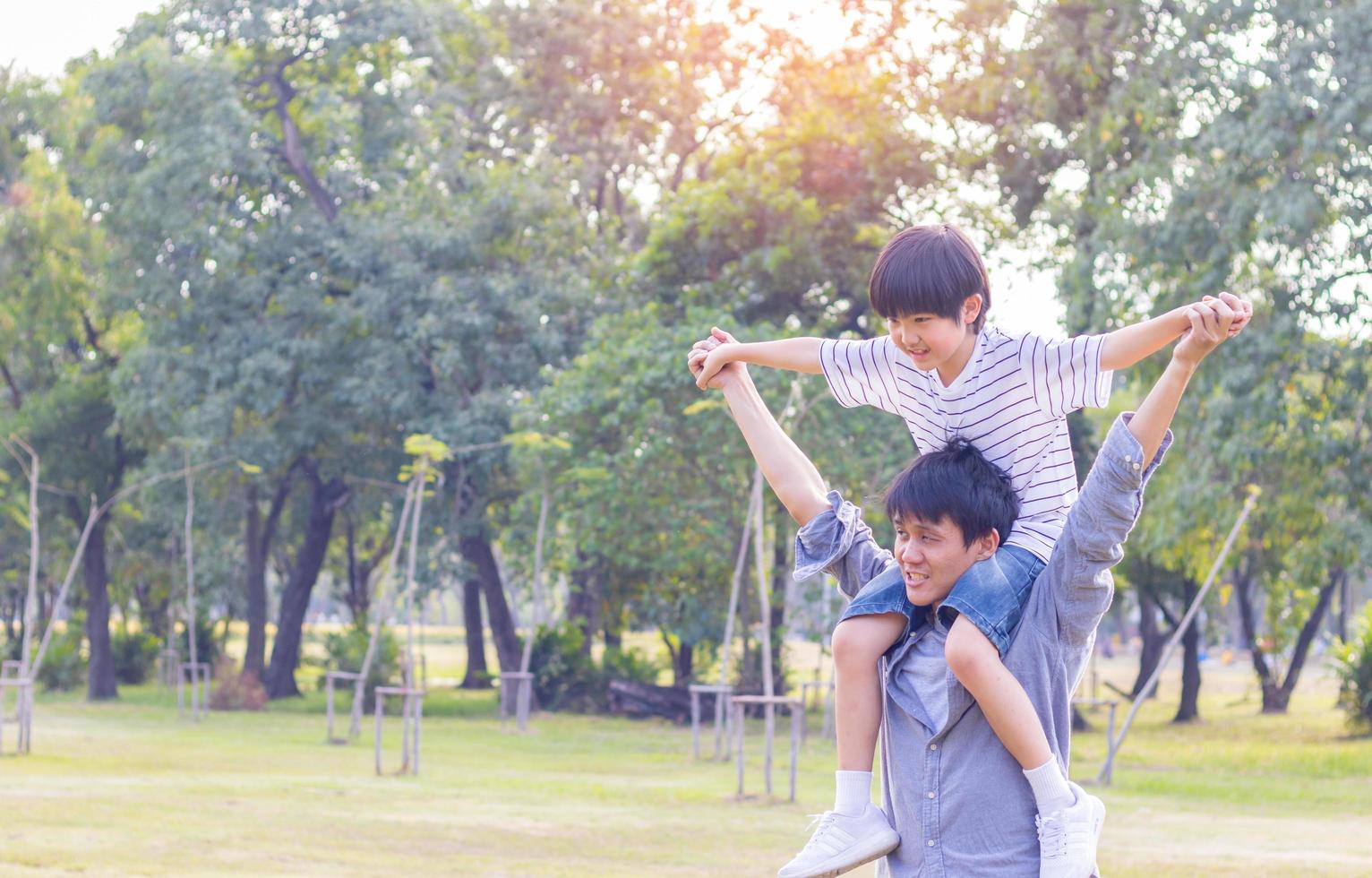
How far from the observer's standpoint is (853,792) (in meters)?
2.66

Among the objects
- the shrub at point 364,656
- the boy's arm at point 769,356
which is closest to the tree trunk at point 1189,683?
the shrub at point 364,656

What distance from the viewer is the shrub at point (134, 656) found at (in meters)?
32.3

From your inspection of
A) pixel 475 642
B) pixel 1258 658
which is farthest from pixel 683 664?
pixel 1258 658

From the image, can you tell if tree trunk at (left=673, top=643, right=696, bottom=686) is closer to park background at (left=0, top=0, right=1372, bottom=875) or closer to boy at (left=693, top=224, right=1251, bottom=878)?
park background at (left=0, top=0, right=1372, bottom=875)

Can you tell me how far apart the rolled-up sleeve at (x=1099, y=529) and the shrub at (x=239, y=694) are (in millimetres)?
24999

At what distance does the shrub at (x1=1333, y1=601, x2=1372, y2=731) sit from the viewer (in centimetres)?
2138

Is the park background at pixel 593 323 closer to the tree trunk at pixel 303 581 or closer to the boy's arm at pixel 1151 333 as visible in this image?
the tree trunk at pixel 303 581

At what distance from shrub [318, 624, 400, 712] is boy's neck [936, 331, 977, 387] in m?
22.6

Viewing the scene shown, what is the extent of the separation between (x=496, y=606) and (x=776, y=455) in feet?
80.0

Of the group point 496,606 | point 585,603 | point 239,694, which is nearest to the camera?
point 239,694

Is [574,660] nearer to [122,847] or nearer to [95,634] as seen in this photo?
[95,634]

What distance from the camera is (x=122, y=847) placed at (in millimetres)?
9469

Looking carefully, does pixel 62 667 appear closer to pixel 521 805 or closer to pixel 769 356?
pixel 521 805

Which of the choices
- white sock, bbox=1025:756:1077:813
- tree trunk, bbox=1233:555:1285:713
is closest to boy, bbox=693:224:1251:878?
white sock, bbox=1025:756:1077:813
